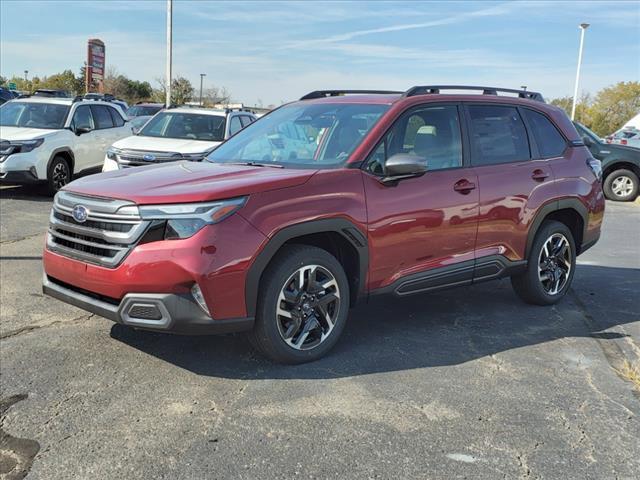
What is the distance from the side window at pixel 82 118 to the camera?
11.9 metres

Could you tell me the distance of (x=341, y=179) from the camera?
4.12 m

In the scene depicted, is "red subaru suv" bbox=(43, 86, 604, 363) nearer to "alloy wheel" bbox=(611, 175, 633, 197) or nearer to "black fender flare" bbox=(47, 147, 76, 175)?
"black fender flare" bbox=(47, 147, 76, 175)

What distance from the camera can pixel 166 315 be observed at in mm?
3559

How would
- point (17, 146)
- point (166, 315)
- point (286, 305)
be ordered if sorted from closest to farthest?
1. point (166, 315)
2. point (286, 305)
3. point (17, 146)

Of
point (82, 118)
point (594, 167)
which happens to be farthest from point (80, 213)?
point (82, 118)

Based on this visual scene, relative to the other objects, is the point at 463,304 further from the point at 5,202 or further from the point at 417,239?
the point at 5,202

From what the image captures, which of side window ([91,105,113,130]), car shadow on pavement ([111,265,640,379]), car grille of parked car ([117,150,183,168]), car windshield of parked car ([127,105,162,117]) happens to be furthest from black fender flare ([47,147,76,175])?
car windshield of parked car ([127,105,162,117])

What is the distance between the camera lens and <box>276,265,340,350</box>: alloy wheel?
13.0 feet

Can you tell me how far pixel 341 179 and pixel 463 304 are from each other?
2.31 meters

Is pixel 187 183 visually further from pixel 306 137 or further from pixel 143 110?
pixel 143 110

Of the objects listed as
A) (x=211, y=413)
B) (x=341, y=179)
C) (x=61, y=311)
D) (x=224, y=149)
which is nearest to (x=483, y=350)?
(x=341, y=179)

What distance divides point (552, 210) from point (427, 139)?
152 cm

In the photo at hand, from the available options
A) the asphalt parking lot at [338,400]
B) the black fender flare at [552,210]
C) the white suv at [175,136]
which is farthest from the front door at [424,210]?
the white suv at [175,136]

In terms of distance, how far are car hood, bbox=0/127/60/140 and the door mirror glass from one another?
336 inches
